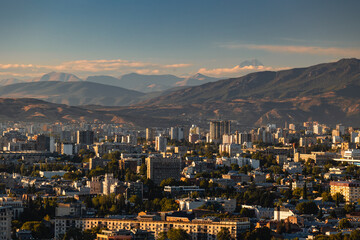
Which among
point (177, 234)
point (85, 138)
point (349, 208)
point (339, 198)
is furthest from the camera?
point (85, 138)

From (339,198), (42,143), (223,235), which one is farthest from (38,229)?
(42,143)

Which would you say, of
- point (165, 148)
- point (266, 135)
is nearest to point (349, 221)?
point (165, 148)

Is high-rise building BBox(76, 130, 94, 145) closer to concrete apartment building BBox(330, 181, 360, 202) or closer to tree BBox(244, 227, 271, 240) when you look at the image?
concrete apartment building BBox(330, 181, 360, 202)

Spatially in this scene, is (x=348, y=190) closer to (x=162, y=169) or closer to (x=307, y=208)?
(x=307, y=208)

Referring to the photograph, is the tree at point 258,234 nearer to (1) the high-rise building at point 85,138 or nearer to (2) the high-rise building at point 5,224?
(2) the high-rise building at point 5,224

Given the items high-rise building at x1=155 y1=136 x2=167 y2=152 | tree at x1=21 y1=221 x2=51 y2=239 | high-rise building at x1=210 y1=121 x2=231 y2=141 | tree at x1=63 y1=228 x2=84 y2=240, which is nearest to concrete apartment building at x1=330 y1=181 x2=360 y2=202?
tree at x1=21 y1=221 x2=51 y2=239
